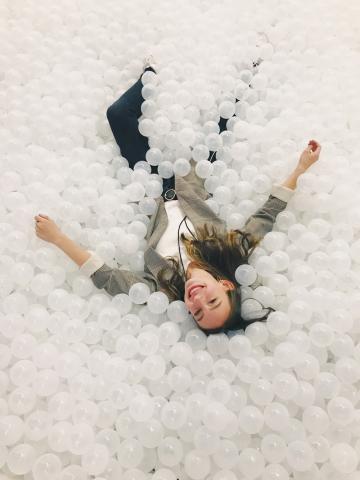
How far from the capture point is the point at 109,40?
1.36 meters

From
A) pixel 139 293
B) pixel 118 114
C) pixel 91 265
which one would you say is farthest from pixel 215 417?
pixel 118 114

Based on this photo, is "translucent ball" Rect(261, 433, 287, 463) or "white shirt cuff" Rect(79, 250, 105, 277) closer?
"translucent ball" Rect(261, 433, 287, 463)

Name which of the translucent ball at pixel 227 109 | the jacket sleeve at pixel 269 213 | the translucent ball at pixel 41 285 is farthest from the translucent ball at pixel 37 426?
the translucent ball at pixel 227 109

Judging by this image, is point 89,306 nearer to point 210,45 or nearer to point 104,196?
point 104,196

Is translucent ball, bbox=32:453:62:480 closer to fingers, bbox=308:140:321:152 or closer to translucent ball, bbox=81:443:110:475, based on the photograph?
translucent ball, bbox=81:443:110:475

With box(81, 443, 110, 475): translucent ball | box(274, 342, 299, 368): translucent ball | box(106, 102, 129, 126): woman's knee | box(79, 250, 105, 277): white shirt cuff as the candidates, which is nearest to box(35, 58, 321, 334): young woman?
box(79, 250, 105, 277): white shirt cuff

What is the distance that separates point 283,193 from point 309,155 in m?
0.11

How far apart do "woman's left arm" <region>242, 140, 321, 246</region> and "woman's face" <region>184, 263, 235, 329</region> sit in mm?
181

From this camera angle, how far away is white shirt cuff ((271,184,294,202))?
1.10 m

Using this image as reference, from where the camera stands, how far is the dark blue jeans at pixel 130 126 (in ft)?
4.01

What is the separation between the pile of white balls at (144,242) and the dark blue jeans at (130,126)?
3 centimetres

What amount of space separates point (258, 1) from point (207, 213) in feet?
2.33

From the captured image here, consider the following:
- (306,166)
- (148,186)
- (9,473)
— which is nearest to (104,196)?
(148,186)

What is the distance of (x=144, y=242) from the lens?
1176mm
